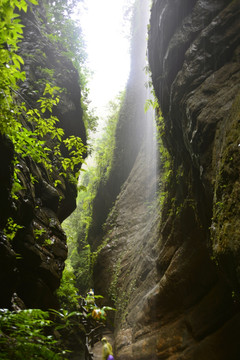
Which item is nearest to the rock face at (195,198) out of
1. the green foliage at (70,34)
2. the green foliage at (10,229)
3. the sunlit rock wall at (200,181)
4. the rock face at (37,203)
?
the sunlit rock wall at (200,181)

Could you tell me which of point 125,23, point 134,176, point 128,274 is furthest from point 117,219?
point 125,23

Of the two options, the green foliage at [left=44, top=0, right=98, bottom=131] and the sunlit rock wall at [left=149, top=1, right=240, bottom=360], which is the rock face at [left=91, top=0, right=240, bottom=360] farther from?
the green foliage at [left=44, top=0, right=98, bottom=131]

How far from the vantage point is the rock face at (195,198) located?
4086 mm

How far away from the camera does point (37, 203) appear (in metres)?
7.94

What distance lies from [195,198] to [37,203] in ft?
16.0

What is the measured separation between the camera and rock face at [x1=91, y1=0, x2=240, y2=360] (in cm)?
409

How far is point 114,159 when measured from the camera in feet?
67.3

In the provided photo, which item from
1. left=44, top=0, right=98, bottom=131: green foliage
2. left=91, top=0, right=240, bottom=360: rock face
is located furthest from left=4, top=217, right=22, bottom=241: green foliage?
left=44, top=0, right=98, bottom=131: green foliage

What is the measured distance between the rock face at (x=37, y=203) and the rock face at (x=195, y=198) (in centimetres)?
329

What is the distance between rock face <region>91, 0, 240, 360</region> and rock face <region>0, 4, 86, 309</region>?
3291mm

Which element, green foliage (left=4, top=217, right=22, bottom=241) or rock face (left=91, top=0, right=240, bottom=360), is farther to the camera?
green foliage (left=4, top=217, right=22, bottom=241)

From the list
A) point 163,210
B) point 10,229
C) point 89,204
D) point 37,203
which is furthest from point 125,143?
point 10,229

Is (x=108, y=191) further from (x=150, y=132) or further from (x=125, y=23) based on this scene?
(x=125, y=23)

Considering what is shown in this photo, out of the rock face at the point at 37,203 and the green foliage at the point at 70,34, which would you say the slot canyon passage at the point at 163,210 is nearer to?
the rock face at the point at 37,203
